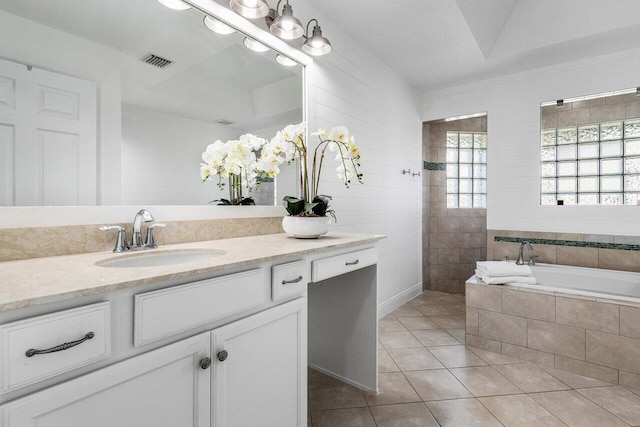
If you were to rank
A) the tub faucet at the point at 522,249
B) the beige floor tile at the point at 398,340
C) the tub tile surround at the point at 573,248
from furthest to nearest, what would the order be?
the tub faucet at the point at 522,249 → the tub tile surround at the point at 573,248 → the beige floor tile at the point at 398,340

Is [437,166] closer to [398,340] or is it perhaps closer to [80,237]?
[398,340]

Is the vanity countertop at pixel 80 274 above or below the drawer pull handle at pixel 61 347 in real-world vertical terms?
above

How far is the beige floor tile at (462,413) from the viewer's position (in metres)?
1.64

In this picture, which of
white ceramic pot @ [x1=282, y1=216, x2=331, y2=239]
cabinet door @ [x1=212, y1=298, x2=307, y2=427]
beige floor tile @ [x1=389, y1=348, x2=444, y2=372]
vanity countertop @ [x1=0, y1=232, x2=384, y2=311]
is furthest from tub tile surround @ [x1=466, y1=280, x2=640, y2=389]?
vanity countertop @ [x1=0, y1=232, x2=384, y2=311]

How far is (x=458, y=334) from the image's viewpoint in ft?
9.12

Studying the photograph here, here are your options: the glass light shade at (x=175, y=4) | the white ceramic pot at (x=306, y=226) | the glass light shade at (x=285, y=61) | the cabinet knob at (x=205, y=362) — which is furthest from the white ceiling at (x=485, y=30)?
the cabinet knob at (x=205, y=362)

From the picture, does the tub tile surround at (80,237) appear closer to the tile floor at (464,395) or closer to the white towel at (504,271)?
the tile floor at (464,395)

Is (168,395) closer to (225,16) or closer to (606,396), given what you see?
(225,16)

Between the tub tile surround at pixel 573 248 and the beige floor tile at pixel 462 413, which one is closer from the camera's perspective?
the beige floor tile at pixel 462 413

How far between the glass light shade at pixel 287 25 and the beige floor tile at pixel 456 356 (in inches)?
92.7

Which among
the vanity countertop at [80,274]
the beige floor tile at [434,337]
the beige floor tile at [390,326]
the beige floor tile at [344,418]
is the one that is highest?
the vanity countertop at [80,274]

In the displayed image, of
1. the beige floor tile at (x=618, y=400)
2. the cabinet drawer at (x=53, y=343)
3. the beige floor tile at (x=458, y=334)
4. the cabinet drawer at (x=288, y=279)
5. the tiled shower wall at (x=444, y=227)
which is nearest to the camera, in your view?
the cabinet drawer at (x=53, y=343)

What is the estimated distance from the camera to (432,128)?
13.8 feet

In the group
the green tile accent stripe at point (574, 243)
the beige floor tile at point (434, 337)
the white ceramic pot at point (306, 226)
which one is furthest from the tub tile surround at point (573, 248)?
the white ceramic pot at point (306, 226)
